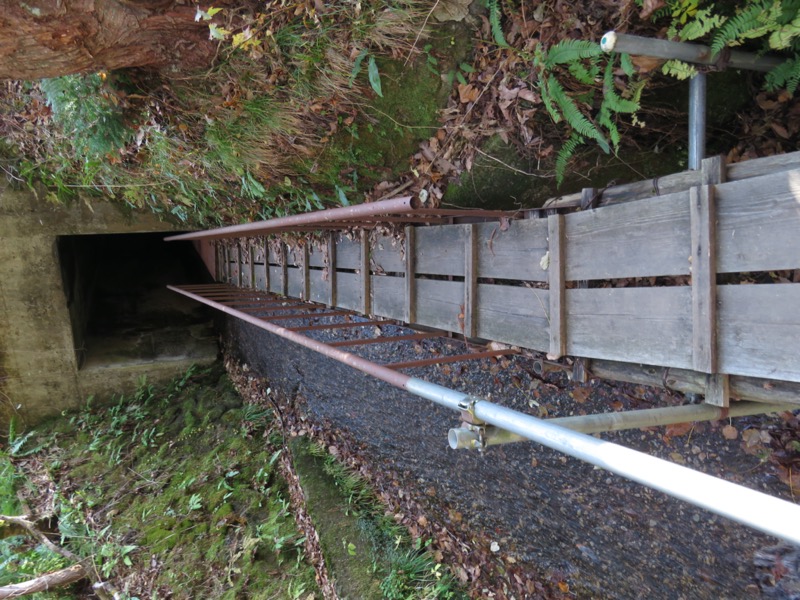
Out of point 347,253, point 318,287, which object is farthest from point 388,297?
point 318,287

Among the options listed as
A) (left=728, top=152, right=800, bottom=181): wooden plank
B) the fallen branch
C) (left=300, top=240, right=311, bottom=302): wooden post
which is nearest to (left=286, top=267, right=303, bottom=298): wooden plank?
(left=300, top=240, right=311, bottom=302): wooden post

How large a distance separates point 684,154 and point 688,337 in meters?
1.60

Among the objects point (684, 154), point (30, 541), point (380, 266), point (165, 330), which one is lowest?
point (30, 541)

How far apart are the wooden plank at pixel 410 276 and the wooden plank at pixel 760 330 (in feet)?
7.85

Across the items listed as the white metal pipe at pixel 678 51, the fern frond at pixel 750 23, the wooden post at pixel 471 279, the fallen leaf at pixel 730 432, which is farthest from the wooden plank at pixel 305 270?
the fern frond at pixel 750 23

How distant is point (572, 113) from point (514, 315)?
4.09 feet

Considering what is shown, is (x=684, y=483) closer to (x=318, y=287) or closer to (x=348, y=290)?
(x=348, y=290)

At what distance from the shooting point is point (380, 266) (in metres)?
4.59

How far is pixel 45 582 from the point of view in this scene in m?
6.11

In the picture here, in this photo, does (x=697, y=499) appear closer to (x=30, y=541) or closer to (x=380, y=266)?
(x=380, y=266)

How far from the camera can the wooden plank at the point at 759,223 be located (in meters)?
1.82

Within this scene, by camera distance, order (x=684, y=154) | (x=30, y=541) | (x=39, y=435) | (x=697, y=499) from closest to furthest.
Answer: (x=697, y=499) < (x=684, y=154) < (x=30, y=541) < (x=39, y=435)

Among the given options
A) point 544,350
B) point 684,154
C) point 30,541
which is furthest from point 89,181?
point 684,154

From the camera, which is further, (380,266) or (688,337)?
(380,266)
